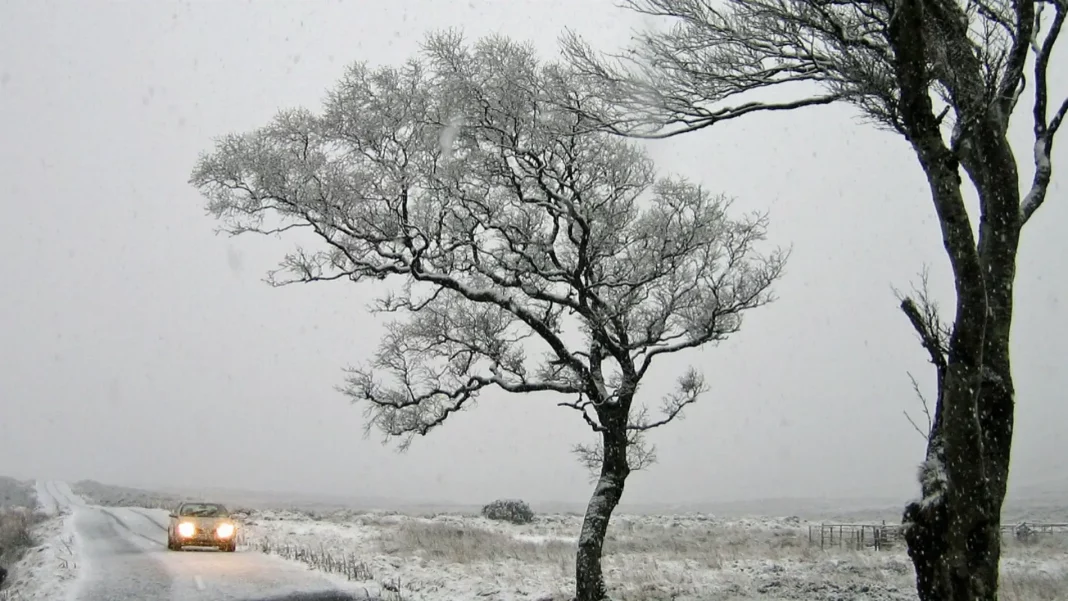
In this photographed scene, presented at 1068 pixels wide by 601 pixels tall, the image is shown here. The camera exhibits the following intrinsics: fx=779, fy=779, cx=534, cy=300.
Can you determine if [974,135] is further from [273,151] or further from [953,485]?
[273,151]

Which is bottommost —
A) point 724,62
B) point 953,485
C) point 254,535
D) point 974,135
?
point 254,535

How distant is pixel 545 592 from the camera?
1612 centimetres

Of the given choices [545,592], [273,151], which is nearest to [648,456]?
[545,592]

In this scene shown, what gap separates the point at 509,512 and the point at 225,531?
21122 millimetres

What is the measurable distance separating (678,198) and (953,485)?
1009cm

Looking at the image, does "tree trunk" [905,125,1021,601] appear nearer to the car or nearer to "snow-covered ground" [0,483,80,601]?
"snow-covered ground" [0,483,80,601]

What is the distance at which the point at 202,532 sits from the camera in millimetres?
22266

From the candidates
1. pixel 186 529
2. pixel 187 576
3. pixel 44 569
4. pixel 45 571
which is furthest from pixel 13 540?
pixel 187 576

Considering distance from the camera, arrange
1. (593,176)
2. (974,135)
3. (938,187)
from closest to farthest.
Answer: (938,187) < (974,135) < (593,176)

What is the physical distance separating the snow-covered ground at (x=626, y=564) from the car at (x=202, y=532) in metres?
1.42

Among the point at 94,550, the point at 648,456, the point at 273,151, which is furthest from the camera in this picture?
the point at 94,550

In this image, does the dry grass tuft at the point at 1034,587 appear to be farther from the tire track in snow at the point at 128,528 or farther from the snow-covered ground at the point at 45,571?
the tire track in snow at the point at 128,528

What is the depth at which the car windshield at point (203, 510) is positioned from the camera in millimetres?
22945

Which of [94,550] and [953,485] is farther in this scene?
[94,550]
